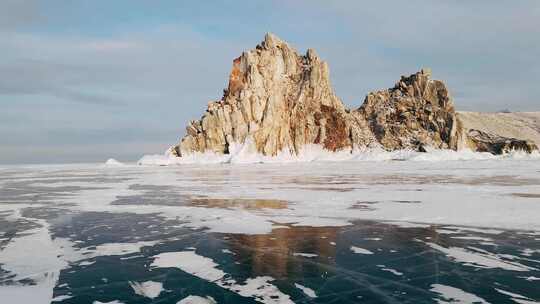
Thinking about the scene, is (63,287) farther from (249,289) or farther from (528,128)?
(528,128)

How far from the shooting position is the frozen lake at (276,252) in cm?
659

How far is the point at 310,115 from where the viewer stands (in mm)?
87750

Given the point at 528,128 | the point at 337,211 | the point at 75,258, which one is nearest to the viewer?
the point at 75,258

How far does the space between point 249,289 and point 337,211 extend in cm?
862

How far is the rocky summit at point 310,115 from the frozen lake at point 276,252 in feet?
216

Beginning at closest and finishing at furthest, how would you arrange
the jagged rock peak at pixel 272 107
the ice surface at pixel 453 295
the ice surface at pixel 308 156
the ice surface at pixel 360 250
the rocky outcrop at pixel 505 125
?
the ice surface at pixel 453 295
the ice surface at pixel 360 250
the ice surface at pixel 308 156
the jagged rock peak at pixel 272 107
the rocky outcrop at pixel 505 125

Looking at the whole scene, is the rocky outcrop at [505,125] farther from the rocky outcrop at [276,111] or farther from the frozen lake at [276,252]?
the frozen lake at [276,252]

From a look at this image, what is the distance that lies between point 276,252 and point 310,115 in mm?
79453

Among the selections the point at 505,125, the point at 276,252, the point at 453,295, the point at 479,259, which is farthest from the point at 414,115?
the point at 453,295

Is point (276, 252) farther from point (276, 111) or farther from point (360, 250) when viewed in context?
point (276, 111)

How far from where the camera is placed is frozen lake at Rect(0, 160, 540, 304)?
259 inches

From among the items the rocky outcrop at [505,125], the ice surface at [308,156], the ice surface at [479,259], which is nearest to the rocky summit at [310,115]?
the ice surface at [308,156]

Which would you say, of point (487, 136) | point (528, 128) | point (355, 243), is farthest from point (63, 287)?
point (528, 128)

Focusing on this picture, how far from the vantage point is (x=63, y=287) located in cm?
693
